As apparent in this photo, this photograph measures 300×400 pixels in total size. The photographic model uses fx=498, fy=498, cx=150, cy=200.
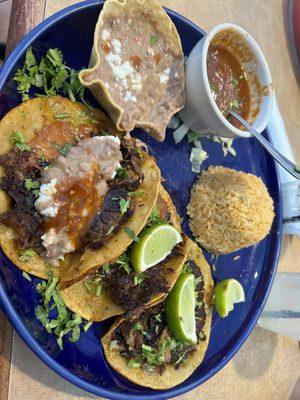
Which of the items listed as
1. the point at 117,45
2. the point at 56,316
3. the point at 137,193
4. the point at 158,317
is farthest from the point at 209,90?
the point at 56,316

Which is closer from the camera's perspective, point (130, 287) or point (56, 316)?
point (56, 316)

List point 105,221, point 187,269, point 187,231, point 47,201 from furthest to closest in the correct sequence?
1. point 187,231
2. point 187,269
3. point 105,221
4. point 47,201

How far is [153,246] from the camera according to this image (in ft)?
6.67

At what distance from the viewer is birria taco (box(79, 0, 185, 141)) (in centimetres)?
193

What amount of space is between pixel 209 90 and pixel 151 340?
3.54 ft

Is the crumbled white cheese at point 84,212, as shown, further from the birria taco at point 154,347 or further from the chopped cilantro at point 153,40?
the chopped cilantro at point 153,40

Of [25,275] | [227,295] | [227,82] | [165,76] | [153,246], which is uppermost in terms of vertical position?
[165,76]

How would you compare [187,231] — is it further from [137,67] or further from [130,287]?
[137,67]

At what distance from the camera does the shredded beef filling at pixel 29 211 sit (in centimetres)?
175

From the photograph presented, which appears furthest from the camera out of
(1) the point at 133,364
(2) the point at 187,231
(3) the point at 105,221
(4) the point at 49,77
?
(2) the point at 187,231

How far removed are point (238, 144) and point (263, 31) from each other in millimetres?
882

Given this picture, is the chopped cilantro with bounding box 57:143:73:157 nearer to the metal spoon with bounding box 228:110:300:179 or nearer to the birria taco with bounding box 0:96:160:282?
the birria taco with bounding box 0:96:160:282

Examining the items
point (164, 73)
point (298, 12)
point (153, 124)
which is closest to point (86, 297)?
point (153, 124)

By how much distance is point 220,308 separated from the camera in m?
2.36
